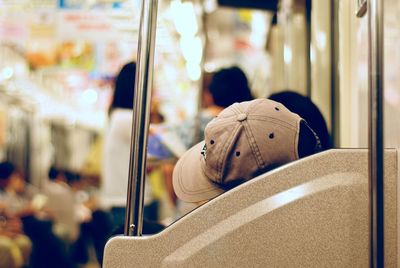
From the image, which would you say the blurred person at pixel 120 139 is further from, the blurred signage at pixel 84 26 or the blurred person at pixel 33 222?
the blurred person at pixel 33 222

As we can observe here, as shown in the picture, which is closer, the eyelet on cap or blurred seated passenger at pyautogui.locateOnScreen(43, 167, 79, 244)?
the eyelet on cap

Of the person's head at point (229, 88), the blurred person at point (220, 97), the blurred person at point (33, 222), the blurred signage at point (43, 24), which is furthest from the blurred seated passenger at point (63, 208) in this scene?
the person's head at point (229, 88)

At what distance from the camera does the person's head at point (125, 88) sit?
3441 mm

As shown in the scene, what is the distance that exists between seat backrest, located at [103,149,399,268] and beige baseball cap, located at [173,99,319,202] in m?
0.09

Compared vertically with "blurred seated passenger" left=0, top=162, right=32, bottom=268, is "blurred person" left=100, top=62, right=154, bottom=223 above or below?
above

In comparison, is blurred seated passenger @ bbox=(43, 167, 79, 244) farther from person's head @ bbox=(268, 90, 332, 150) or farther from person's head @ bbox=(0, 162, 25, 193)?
person's head @ bbox=(268, 90, 332, 150)

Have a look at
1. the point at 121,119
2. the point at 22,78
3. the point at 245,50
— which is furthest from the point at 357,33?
the point at 22,78

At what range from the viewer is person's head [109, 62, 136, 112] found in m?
3.44

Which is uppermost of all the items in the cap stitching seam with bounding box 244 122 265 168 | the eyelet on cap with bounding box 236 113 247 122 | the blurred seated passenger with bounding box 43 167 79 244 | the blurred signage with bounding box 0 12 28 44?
the blurred signage with bounding box 0 12 28 44

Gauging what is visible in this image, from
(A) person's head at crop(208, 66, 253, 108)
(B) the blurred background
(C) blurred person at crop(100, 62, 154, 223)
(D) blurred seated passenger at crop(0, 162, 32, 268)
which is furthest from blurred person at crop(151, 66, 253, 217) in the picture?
(D) blurred seated passenger at crop(0, 162, 32, 268)

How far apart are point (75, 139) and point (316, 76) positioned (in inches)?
382

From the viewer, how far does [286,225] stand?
4.94ft

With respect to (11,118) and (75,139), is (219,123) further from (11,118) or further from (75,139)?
(75,139)

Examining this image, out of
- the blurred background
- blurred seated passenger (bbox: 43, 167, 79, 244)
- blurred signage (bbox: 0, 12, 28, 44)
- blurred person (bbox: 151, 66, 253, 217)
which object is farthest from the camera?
blurred seated passenger (bbox: 43, 167, 79, 244)
